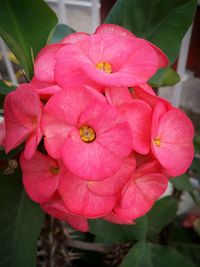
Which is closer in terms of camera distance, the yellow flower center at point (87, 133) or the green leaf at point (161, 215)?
the yellow flower center at point (87, 133)

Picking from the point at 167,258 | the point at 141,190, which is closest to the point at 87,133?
the point at 141,190

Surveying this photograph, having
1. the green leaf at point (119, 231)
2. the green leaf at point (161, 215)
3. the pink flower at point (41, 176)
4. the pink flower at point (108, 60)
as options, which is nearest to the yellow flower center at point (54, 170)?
the pink flower at point (41, 176)

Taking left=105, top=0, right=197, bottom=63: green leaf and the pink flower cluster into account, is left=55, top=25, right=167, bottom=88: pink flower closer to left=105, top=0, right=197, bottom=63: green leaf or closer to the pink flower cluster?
the pink flower cluster

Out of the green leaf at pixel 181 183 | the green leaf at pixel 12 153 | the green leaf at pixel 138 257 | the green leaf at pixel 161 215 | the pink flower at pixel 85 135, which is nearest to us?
the pink flower at pixel 85 135

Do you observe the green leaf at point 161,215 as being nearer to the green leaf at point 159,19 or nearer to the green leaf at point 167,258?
the green leaf at point 167,258

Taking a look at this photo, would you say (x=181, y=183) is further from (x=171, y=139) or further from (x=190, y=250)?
(x=171, y=139)

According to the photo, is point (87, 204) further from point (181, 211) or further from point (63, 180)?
point (181, 211)

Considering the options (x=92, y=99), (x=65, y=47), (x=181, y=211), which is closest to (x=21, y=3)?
(x=65, y=47)
